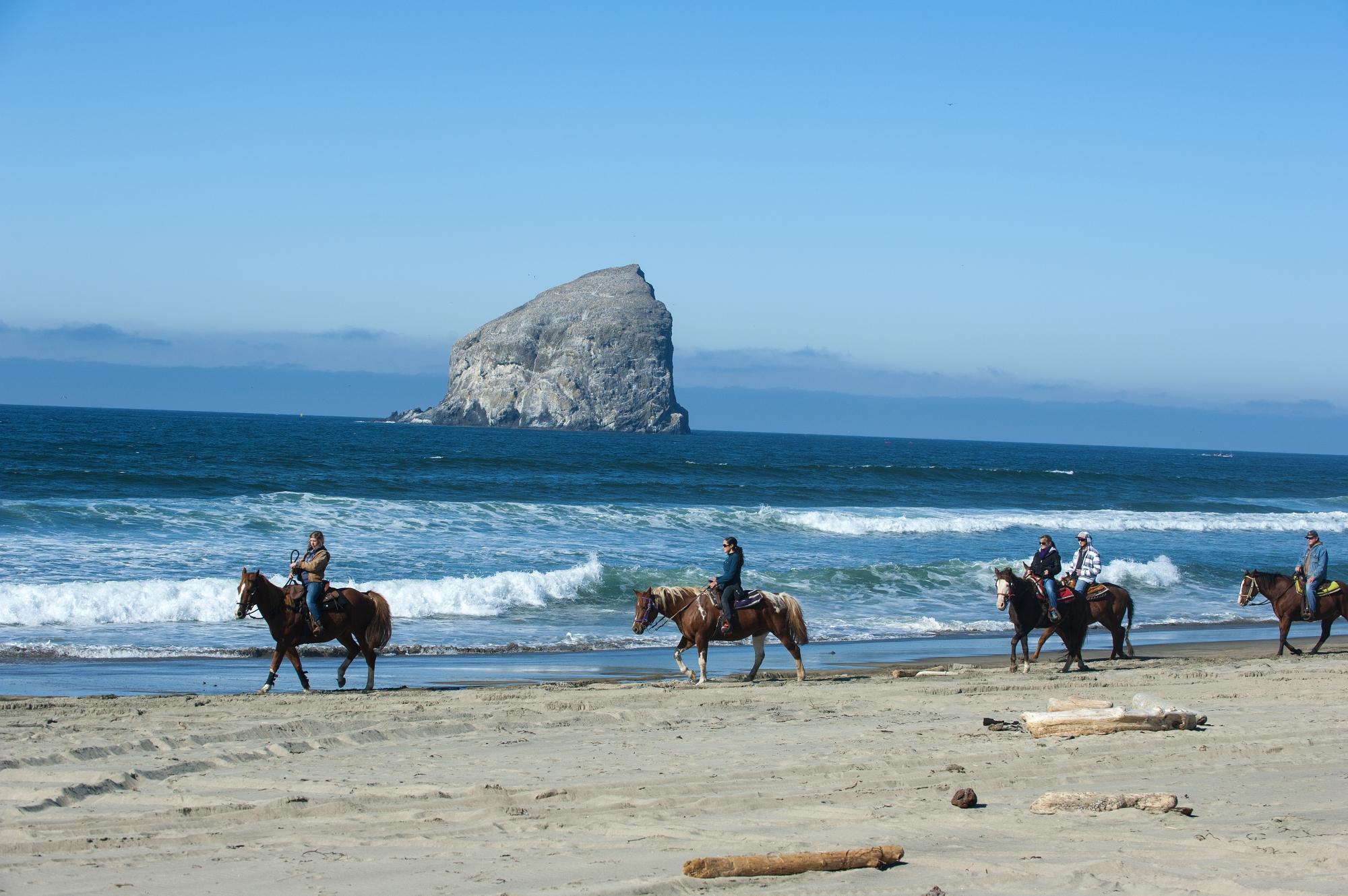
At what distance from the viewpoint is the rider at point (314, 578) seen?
12.9 meters

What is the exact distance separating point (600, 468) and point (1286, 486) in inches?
1897

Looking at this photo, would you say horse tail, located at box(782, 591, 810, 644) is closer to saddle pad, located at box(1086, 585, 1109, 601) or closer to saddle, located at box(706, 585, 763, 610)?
saddle, located at box(706, 585, 763, 610)

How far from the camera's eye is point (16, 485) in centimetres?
3656

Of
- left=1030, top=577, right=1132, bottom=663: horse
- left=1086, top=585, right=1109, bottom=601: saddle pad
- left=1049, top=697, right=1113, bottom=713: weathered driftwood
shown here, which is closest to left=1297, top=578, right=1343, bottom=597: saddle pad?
left=1030, top=577, right=1132, bottom=663: horse

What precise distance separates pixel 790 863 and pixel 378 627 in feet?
28.5

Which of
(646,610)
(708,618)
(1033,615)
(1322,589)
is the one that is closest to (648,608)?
(646,610)

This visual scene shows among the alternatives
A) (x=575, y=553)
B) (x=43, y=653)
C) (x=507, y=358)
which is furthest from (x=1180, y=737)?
(x=507, y=358)

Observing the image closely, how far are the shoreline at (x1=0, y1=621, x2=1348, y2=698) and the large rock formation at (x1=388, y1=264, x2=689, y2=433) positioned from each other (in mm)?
142836

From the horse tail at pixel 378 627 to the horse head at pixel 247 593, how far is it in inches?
52.1

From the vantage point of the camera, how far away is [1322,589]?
17.7m

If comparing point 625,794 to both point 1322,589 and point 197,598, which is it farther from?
point 1322,589

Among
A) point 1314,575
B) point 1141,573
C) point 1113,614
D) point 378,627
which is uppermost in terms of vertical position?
point 1314,575

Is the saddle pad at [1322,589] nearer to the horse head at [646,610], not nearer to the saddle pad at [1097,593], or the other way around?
the saddle pad at [1097,593]

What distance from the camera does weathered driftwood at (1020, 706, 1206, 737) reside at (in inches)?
365
